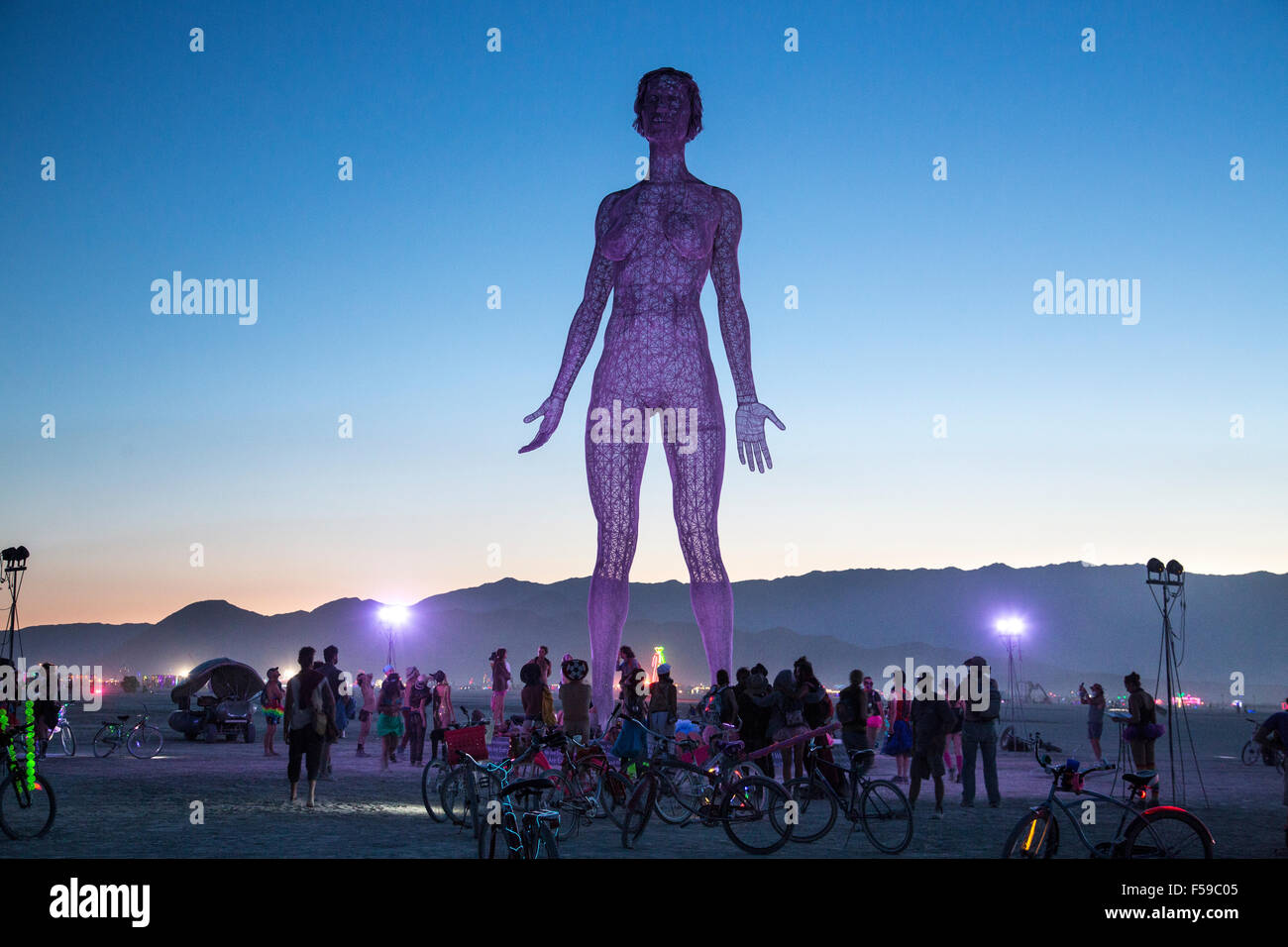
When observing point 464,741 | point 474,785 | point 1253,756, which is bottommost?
point 1253,756

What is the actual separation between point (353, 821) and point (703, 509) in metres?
5.72

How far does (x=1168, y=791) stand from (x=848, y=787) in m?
7.47

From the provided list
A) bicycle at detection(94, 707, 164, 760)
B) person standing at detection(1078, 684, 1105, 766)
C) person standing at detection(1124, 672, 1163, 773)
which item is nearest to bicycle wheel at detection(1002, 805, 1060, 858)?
person standing at detection(1124, 672, 1163, 773)

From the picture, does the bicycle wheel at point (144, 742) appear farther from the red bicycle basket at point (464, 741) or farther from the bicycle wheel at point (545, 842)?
the bicycle wheel at point (545, 842)

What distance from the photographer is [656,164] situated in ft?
48.0

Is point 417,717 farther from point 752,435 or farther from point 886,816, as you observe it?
point 886,816

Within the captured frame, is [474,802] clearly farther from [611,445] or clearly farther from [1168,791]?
[1168,791]

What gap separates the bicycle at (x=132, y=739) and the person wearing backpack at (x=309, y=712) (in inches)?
412

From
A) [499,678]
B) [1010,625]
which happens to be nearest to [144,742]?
[499,678]

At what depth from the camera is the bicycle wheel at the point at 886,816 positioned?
983 cm

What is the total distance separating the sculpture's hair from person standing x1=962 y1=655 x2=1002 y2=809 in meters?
7.40

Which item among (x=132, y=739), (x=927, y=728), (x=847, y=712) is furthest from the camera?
(x=132, y=739)

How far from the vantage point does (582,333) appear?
49.3 feet

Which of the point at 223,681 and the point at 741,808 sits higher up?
the point at 741,808
